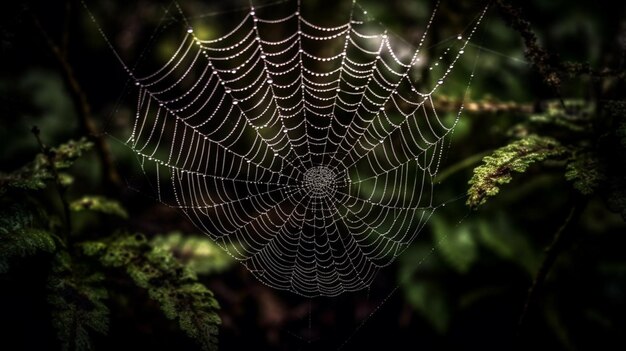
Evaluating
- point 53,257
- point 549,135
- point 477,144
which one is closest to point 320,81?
point 477,144

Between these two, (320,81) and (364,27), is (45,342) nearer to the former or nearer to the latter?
(320,81)

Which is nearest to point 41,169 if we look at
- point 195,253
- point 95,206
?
point 95,206

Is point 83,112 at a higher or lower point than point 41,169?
higher

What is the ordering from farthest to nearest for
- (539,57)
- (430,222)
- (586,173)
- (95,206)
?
1. (430,222)
2. (95,206)
3. (539,57)
4. (586,173)

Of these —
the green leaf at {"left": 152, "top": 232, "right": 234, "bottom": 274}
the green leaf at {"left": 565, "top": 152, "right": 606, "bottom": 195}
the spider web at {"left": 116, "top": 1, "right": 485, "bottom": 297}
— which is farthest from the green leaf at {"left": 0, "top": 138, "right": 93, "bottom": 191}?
the green leaf at {"left": 565, "top": 152, "right": 606, "bottom": 195}

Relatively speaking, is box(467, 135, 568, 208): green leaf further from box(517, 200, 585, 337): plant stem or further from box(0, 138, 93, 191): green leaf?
box(0, 138, 93, 191): green leaf

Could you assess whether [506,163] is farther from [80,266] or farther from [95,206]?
[95,206]
